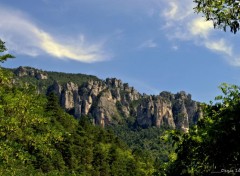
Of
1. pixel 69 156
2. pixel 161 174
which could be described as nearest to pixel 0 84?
pixel 161 174

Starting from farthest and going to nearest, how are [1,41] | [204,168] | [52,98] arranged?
1. [52,98]
2. [1,41]
3. [204,168]

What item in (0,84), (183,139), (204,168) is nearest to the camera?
(204,168)

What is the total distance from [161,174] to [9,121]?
735cm

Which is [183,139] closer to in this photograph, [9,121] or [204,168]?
[204,168]

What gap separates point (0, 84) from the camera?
20.1 meters

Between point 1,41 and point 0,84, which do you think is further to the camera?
point 0,84

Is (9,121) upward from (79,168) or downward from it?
upward

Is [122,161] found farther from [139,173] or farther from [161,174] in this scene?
[161,174]

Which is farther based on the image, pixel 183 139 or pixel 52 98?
pixel 52 98

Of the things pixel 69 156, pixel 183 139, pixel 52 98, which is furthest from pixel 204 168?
pixel 52 98

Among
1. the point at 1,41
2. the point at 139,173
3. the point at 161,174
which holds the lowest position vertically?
the point at 139,173

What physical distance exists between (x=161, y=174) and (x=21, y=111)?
7781 mm

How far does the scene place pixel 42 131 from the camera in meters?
20.4

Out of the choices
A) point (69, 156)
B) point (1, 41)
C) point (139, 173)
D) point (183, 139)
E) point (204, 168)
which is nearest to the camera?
point (204, 168)
